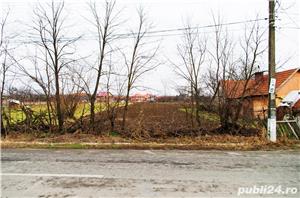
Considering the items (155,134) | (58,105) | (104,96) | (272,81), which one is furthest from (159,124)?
(272,81)

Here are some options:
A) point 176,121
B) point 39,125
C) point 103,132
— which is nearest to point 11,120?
point 39,125

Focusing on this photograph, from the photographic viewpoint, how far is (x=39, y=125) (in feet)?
49.0

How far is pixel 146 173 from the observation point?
7496 millimetres

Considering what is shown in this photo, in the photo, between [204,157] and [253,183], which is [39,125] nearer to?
[204,157]

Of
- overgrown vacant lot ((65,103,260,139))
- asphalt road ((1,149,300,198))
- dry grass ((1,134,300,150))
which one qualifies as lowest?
asphalt road ((1,149,300,198))

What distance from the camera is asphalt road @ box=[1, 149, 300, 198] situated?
6090 mm

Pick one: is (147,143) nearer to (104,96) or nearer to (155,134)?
(155,134)

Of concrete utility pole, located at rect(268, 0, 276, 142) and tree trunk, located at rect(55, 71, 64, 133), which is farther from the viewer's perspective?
tree trunk, located at rect(55, 71, 64, 133)

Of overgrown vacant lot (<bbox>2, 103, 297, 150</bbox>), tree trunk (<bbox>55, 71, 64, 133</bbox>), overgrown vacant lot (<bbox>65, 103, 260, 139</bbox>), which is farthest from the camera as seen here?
tree trunk (<bbox>55, 71, 64, 133</bbox>)

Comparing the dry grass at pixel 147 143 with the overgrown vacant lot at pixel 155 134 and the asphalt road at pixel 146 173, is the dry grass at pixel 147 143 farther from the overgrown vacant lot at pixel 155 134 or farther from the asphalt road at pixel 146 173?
the asphalt road at pixel 146 173

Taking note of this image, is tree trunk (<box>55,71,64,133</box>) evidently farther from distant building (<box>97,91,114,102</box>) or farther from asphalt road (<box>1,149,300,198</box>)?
asphalt road (<box>1,149,300,198</box>)

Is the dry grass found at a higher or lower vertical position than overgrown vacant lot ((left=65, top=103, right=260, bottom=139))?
lower

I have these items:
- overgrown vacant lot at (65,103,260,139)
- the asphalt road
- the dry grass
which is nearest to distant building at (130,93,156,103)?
overgrown vacant lot at (65,103,260,139)

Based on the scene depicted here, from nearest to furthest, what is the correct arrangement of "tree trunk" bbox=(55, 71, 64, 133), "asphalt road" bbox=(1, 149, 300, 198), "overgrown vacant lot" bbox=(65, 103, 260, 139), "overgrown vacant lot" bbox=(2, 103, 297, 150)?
"asphalt road" bbox=(1, 149, 300, 198)
"overgrown vacant lot" bbox=(2, 103, 297, 150)
"overgrown vacant lot" bbox=(65, 103, 260, 139)
"tree trunk" bbox=(55, 71, 64, 133)
